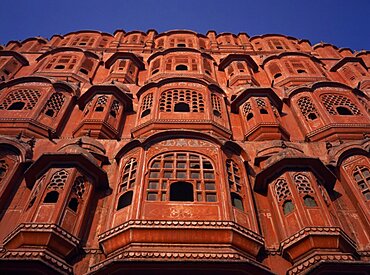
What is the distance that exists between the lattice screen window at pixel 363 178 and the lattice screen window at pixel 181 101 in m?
6.87

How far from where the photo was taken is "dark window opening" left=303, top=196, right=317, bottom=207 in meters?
11.4

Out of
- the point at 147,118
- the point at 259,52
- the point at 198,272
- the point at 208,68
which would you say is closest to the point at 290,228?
the point at 198,272

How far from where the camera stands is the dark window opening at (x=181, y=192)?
12.3m

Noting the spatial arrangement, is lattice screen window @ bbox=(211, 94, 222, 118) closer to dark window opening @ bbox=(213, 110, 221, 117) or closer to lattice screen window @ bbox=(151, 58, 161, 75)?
dark window opening @ bbox=(213, 110, 221, 117)

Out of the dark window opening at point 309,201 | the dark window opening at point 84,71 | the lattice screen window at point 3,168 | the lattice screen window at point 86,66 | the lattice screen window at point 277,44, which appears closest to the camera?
the dark window opening at point 309,201

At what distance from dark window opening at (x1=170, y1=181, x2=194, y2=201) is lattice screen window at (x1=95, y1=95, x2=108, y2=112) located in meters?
7.05

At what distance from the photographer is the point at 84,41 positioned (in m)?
29.9

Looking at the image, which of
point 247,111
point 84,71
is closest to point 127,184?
point 247,111

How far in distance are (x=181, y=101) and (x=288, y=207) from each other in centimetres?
799

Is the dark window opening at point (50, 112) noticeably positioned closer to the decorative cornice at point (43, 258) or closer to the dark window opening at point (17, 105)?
the dark window opening at point (17, 105)

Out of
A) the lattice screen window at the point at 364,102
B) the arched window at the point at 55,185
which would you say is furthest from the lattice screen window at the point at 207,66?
the arched window at the point at 55,185

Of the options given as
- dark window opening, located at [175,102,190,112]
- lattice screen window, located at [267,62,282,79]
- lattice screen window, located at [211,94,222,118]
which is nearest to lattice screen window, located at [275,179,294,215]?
lattice screen window, located at [211,94,222,118]

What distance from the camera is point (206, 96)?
18375 millimetres

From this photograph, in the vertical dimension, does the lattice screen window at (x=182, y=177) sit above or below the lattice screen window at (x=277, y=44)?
below
